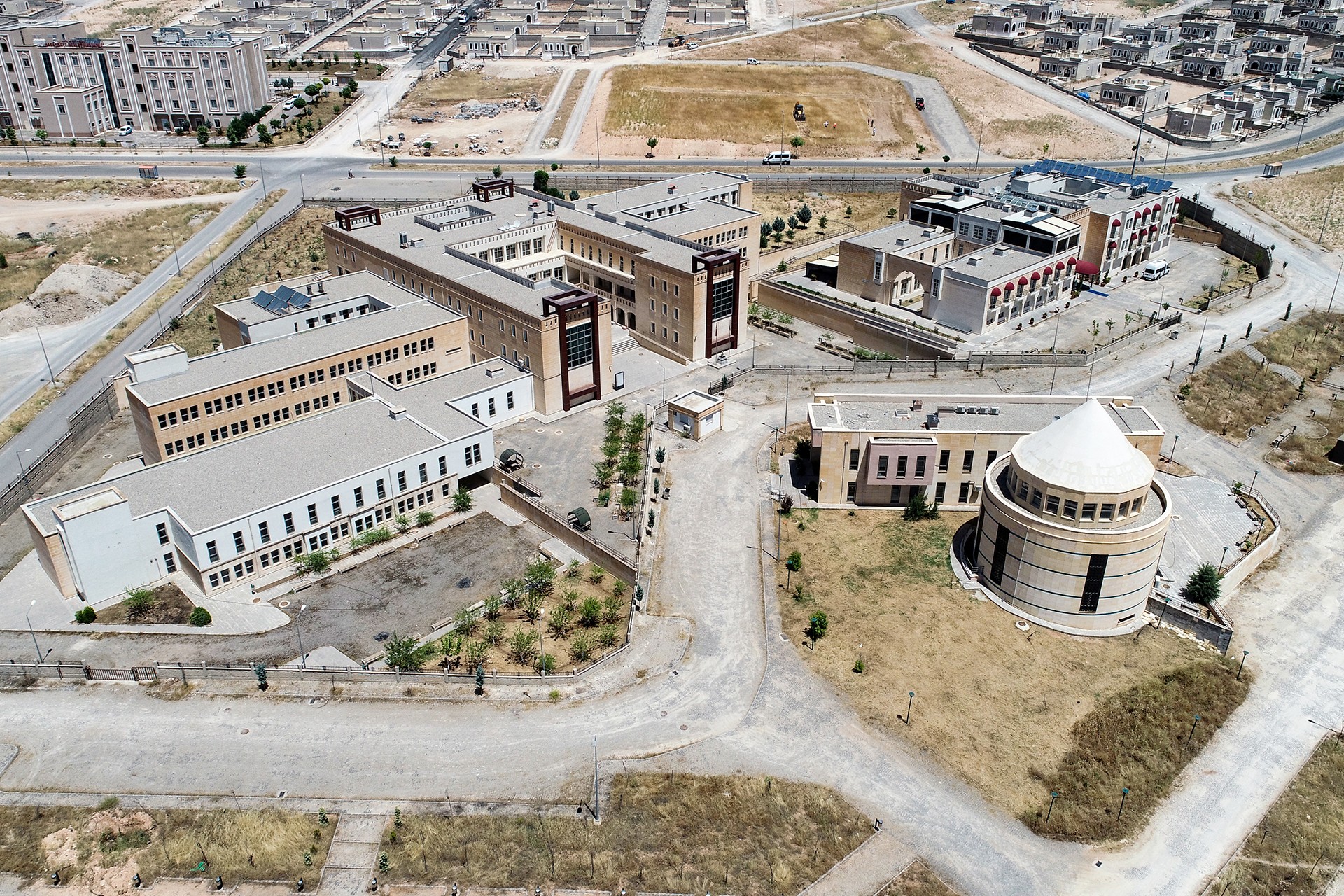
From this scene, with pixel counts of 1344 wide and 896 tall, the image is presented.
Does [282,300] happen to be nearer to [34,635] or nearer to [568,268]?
[568,268]

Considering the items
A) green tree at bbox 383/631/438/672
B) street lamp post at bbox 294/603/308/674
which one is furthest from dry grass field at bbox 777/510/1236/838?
street lamp post at bbox 294/603/308/674

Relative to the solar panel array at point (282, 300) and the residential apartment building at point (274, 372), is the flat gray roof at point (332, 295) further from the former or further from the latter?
the residential apartment building at point (274, 372)

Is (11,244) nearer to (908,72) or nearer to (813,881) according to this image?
(813,881)

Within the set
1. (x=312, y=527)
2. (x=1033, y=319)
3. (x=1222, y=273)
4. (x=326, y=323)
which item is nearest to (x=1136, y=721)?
(x=312, y=527)

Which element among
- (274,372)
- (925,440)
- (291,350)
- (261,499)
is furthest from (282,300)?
(925,440)

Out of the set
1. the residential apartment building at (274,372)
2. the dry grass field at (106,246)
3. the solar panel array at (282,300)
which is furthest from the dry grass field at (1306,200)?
the dry grass field at (106,246)
